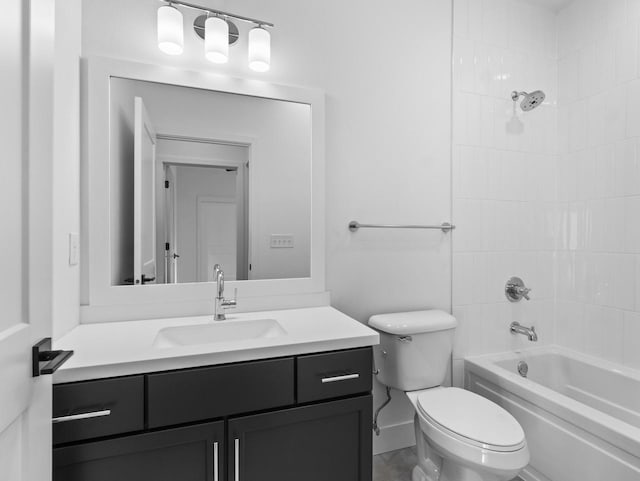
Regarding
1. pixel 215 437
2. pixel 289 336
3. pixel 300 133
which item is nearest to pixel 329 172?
pixel 300 133

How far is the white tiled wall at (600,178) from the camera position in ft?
6.11

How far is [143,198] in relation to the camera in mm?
1502

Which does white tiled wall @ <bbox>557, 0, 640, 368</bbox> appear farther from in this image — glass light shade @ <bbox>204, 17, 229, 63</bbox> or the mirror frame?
glass light shade @ <bbox>204, 17, 229, 63</bbox>

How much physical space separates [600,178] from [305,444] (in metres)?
2.13

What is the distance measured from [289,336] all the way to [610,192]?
1982 millimetres

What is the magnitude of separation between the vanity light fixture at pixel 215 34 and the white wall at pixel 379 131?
0.07 metres

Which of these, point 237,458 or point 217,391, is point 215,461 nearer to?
point 237,458

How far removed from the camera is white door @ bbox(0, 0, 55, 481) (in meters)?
0.60

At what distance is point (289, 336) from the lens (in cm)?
122

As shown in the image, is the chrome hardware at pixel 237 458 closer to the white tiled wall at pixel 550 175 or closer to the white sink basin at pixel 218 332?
the white sink basin at pixel 218 332

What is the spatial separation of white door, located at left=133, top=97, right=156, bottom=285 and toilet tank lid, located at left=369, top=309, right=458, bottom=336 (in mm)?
1062

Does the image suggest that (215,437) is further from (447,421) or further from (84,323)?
(447,421)

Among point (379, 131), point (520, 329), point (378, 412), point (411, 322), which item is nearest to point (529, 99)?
point (379, 131)

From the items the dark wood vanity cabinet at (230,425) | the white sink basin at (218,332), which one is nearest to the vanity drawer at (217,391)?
the dark wood vanity cabinet at (230,425)
